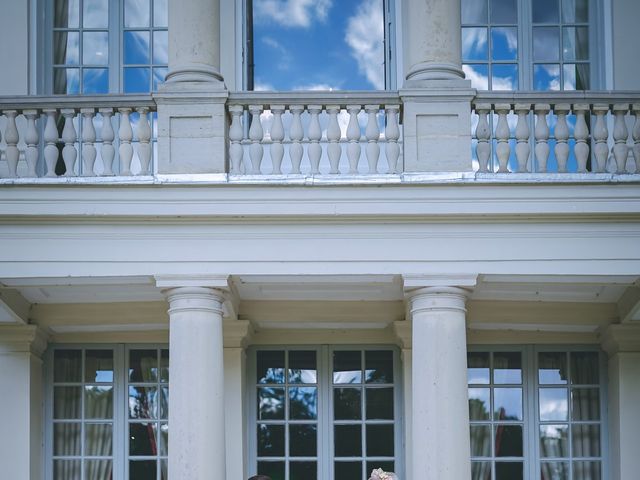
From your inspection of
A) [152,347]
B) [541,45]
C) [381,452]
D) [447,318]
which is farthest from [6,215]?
[541,45]

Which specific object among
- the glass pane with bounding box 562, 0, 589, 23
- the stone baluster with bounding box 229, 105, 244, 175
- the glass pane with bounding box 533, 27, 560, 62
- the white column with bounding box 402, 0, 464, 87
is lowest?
the stone baluster with bounding box 229, 105, 244, 175

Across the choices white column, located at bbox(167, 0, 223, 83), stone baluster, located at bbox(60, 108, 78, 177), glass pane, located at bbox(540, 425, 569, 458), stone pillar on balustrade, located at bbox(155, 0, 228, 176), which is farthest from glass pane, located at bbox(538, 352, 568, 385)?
stone baluster, located at bbox(60, 108, 78, 177)

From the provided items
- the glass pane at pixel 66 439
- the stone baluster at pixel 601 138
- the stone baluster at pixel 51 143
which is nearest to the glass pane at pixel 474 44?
the stone baluster at pixel 601 138

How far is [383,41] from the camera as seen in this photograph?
46.2 feet

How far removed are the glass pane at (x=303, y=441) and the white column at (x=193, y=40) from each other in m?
4.10

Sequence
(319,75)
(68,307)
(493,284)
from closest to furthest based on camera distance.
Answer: (493,284)
(68,307)
(319,75)

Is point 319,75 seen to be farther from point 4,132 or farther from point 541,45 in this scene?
point 4,132

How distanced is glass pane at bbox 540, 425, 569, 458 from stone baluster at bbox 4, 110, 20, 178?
242 inches

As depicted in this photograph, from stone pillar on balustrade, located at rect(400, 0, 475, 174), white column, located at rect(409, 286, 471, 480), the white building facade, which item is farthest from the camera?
stone pillar on balustrade, located at rect(400, 0, 475, 174)

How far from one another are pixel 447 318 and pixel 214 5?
140 inches

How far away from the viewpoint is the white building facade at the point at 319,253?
37.2 feet

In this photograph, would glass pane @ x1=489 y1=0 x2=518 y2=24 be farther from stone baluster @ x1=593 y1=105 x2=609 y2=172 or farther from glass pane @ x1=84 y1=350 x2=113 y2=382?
glass pane @ x1=84 y1=350 x2=113 y2=382

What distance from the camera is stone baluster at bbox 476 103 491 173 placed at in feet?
38.0

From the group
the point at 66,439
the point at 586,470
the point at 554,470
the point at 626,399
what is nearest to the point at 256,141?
the point at 66,439
